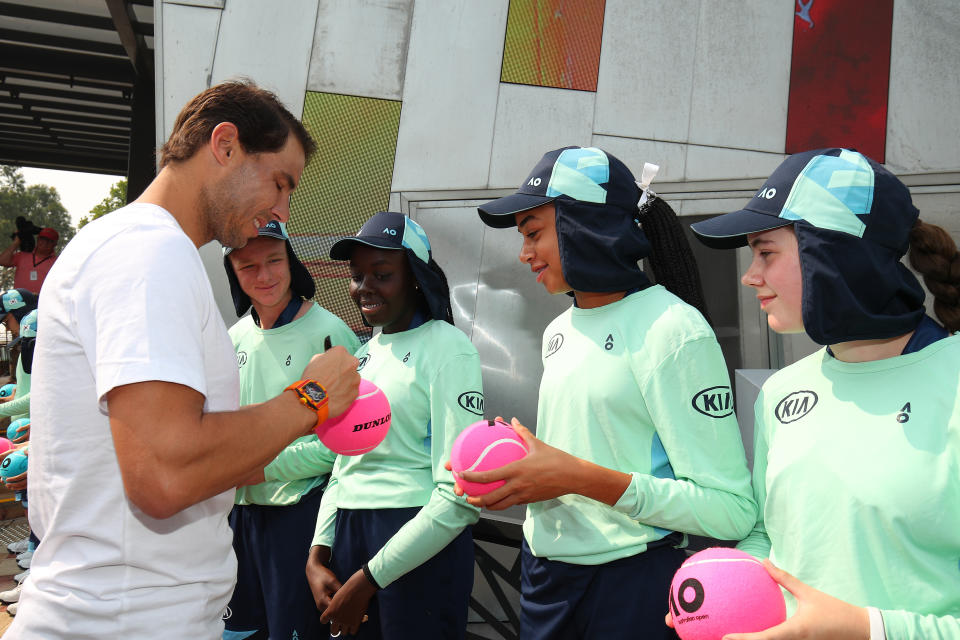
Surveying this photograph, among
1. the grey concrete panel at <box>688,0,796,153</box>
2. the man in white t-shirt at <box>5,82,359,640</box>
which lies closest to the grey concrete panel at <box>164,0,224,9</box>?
the grey concrete panel at <box>688,0,796,153</box>

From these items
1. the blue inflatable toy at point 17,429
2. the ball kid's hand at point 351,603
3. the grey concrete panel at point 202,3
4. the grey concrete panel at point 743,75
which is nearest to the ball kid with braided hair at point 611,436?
the ball kid's hand at point 351,603

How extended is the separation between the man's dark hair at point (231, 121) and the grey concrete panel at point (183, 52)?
5324mm

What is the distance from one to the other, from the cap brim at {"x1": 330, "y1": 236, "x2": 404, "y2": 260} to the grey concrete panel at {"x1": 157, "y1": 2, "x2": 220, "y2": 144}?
417cm

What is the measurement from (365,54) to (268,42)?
0.86m

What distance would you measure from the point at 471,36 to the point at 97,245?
5.72m

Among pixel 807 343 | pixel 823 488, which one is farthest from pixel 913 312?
pixel 807 343

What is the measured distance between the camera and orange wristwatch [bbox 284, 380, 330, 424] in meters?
1.62

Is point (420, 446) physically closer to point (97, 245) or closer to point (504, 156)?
point (97, 245)

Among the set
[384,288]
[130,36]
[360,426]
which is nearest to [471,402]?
[360,426]

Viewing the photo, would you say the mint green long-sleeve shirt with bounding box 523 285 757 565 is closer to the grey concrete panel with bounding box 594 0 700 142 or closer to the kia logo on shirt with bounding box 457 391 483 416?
the kia logo on shirt with bounding box 457 391 483 416

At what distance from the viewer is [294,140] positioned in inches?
73.4

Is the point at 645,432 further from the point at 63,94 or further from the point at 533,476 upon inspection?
the point at 63,94

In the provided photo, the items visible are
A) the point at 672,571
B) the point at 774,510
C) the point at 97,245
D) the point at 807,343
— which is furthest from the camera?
the point at 807,343

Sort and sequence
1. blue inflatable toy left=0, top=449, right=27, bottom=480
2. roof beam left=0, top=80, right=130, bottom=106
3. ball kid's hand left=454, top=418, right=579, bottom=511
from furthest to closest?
roof beam left=0, top=80, right=130, bottom=106
blue inflatable toy left=0, top=449, right=27, bottom=480
ball kid's hand left=454, top=418, right=579, bottom=511
